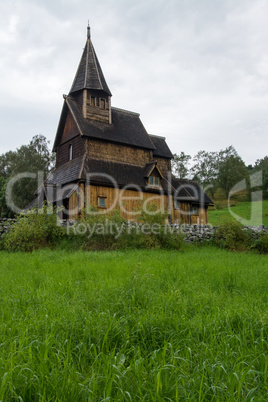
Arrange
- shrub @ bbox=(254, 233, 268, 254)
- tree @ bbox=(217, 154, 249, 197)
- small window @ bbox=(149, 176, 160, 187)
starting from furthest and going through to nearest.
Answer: tree @ bbox=(217, 154, 249, 197) → small window @ bbox=(149, 176, 160, 187) → shrub @ bbox=(254, 233, 268, 254)

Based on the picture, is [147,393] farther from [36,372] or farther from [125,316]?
[125,316]

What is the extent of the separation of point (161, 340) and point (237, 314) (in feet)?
3.75

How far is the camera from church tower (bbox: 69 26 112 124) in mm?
24656

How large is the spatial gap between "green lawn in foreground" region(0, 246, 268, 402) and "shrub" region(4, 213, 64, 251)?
7825mm

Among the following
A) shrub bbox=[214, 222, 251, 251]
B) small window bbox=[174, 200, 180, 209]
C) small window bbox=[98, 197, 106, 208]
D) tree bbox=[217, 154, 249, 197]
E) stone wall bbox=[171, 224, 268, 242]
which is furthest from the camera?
tree bbox=[217, 154, 249, 197]

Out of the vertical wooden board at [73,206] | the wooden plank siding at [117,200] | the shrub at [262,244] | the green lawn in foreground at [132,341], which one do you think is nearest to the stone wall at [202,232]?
the shrub at [262,244]

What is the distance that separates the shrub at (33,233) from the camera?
14266 mm

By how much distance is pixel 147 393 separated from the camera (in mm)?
2613

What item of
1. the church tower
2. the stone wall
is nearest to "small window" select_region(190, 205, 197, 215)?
the church tower

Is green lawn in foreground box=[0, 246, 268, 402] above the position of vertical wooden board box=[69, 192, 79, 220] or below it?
below

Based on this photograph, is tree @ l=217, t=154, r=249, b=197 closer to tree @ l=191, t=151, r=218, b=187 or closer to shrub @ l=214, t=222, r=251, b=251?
tree @ l=191, t=151, r=218, b=187

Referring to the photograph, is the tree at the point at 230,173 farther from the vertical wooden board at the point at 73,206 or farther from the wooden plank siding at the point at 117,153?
the vertical wooden board at the point at 73,206

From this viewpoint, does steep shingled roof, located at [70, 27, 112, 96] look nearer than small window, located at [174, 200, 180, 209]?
Yes

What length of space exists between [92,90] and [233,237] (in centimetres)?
1608
